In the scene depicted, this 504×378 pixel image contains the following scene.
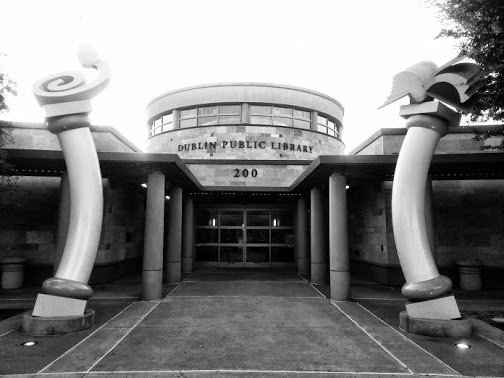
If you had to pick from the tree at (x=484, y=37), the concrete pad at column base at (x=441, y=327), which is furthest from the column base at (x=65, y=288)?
the tree at (x=484, y=37)

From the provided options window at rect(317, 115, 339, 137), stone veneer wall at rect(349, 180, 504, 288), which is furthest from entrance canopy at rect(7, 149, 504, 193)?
window at rect(317, 115, 339, 137)

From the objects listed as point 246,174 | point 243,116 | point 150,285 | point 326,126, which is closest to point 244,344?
point 150,285

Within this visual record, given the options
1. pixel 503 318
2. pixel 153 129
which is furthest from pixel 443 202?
pixel 153 129

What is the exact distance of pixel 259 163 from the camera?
2125 cm

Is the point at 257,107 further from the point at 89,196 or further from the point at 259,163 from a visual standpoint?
the point at 89,196

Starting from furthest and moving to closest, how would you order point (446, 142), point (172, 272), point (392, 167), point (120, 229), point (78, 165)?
1. point (120, 229)
2. point (172, 272)
3. point (446, 142)
4. point (392, 167)
5. point (78, 165)

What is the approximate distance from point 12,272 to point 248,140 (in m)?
15.8

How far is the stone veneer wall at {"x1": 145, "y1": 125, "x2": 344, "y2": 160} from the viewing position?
24.9m

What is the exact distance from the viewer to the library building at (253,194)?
40.2ft

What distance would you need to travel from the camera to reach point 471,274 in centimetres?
1409

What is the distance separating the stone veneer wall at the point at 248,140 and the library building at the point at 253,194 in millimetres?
75

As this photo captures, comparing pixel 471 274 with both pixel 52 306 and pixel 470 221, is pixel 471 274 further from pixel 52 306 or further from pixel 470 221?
pixel 52 306

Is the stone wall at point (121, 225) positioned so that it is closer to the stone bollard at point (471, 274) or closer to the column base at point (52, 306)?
the column base at point (52, 306)

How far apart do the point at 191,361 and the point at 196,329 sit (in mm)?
2179
